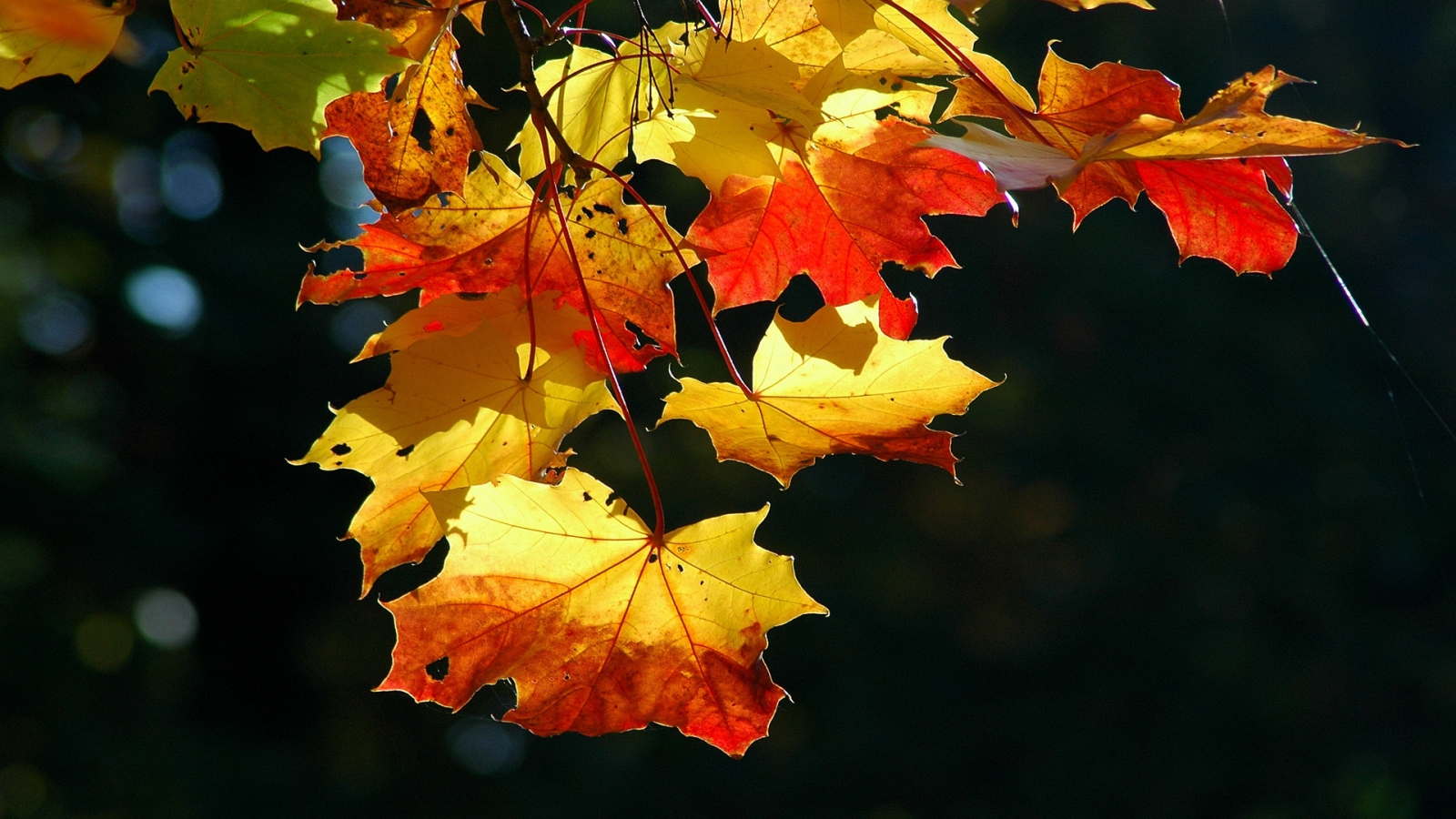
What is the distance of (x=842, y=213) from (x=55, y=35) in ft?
1.35

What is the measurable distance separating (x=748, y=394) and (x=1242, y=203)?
0.30 metres

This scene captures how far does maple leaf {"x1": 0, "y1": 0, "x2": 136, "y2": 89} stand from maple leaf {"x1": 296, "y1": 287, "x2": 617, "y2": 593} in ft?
0.63

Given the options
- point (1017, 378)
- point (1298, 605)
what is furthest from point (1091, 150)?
point (1298, 605)

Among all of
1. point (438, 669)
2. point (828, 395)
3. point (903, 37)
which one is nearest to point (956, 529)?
point (438, 669)

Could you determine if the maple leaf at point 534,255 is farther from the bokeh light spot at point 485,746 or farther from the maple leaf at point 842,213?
A: the bokeh light spot at point 485,746

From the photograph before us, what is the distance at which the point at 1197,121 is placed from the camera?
41cm

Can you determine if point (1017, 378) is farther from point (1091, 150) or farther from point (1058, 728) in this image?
point (1091, 150)

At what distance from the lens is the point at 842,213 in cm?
63

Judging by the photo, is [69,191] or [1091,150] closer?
[1091,150]

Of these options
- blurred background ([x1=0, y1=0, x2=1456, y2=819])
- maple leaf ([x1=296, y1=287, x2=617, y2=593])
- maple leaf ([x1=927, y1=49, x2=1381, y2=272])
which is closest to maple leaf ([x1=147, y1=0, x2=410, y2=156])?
maple leaf ([x1=296, y1=287, x2=617, y2=593])

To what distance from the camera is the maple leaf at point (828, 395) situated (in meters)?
0.60

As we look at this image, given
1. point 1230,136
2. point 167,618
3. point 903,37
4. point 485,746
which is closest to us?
point 1230,136

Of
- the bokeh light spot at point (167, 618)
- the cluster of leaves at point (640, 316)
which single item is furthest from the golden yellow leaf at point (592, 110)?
the bokeh light spot at point (167, 618)

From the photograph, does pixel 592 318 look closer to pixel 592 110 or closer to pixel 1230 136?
pixel 592 110
